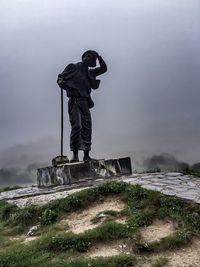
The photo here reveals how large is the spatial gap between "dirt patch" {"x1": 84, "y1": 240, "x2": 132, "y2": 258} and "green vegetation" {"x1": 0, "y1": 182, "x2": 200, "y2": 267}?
0.09 metres

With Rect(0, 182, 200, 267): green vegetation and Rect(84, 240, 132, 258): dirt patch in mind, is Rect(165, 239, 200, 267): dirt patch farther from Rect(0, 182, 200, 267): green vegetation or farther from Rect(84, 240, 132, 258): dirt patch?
Rect(84, 240, 132, 258): dirt patch

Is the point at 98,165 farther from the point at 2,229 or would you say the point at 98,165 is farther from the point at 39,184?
the point at 2,229

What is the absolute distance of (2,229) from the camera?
842 cm

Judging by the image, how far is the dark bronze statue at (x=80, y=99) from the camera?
Result: 41.2 feet

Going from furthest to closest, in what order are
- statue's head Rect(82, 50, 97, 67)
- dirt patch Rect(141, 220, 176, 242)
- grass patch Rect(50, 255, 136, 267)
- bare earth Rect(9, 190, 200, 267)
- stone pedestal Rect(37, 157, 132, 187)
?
1. statue's head Rect(82, 50, 97, 67)
2. stone pedestal Rect(37, 157, 132, 187)
3. dirt patch Rect(141, 220, 176, 242)
4. bare earth Rect(9, 190, 200, 267)
5. grass patch Rect(50, 255, 136, 267)

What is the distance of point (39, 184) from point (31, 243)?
5580 millimetres

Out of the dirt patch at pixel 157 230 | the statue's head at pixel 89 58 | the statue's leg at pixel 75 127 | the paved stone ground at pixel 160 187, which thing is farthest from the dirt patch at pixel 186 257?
the statue's head at pixel 89 58

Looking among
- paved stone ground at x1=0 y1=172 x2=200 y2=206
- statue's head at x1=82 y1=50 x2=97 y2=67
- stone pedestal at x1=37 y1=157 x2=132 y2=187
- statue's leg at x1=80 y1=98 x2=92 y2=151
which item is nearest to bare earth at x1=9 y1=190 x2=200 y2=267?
paved stone ground at x1=0 y1=172 x2=200 y2=206

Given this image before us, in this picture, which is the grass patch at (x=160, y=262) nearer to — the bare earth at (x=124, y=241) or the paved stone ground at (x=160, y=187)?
the bare earth at (x=124, y=241)

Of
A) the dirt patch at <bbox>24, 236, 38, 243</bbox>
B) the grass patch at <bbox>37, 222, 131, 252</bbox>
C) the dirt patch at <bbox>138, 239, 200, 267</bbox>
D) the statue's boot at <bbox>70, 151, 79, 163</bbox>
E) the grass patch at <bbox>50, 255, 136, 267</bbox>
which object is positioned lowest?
the dirt patch at <bbox>24, 236, 38, 243</bbox>

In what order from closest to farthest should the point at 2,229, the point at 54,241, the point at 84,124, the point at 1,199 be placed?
1. the point at 54,241
2. the point at 2,229
3. the point at 1,199
4. the point at 84,124

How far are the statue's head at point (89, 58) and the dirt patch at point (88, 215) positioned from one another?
5.58 meters

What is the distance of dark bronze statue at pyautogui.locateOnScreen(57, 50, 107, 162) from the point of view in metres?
12.6

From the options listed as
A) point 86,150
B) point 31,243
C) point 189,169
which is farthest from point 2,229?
point 189,169
